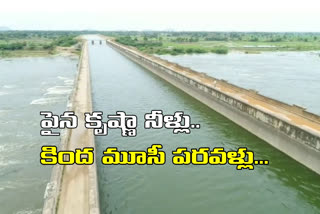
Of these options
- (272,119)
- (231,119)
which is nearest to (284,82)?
(231,119)

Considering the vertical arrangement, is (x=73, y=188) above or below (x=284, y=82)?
below

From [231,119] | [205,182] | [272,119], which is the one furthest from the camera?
[231,119]

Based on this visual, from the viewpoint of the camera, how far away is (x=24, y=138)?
17.4 meters

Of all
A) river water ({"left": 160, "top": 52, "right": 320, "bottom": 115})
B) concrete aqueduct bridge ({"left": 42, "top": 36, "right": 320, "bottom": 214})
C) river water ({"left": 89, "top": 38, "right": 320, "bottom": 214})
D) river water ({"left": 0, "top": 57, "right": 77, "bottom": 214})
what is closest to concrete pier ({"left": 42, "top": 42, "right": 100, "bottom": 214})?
concrete aqueduct bridge ({"left": 42, "top": 36, "right": 320, "bottom": 214})

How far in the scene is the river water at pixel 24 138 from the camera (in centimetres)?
1178

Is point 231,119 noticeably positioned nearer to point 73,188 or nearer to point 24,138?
point 24,138

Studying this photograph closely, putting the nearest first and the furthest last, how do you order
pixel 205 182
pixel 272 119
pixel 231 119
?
pixel 205 182, pixel 272 119, pixel 231 119

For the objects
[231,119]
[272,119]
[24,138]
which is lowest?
[24,138]

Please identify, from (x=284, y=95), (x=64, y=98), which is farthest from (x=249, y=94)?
(x=64, y=98)

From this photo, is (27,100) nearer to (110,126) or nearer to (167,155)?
(110,126)

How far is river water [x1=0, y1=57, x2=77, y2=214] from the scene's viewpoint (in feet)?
38.7

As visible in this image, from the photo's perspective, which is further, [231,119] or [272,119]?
[231,119]

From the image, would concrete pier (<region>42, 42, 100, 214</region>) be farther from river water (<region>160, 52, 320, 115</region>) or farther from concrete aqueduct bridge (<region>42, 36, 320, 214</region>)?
river water (<region>160, 52, 320, 115</region>)

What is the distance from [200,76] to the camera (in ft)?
106
